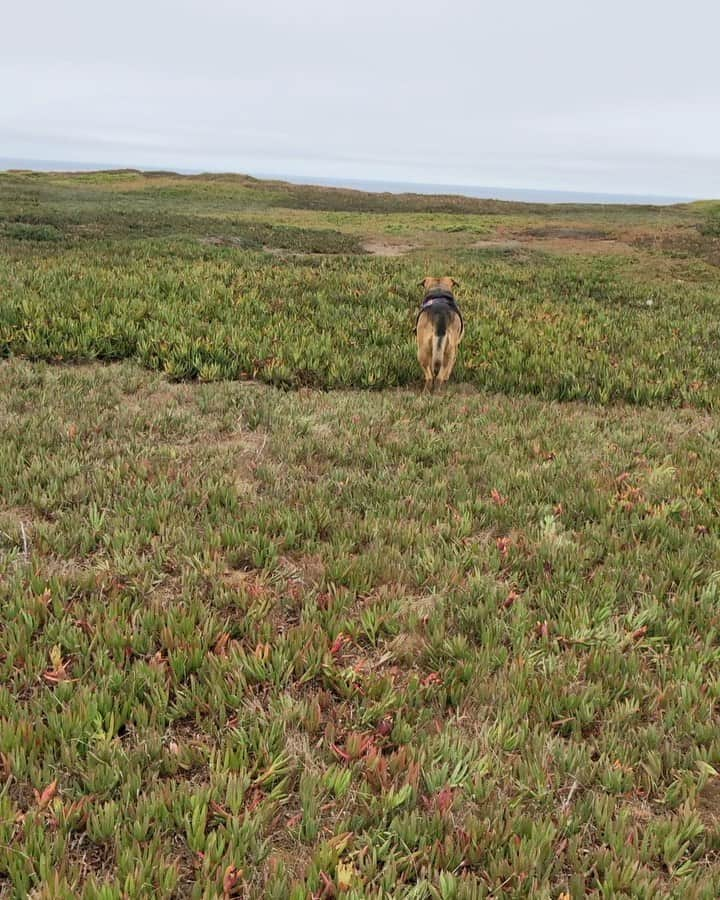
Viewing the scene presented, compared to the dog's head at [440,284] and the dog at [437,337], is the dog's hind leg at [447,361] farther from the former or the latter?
the dog's head at [440,284]

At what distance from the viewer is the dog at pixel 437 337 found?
9.52 metres

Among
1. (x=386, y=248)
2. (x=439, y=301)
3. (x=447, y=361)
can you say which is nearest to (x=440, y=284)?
(x=439, y=301)

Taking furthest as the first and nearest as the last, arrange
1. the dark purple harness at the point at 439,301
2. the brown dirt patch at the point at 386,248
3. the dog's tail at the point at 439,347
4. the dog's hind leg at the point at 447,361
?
1. the brown dirt patch at the point at 386,248
2. the dark purple harness at the point at 439,301
3. the dog's hind leg at the point at 447,361
4. the dog's tail at the point at 439,347

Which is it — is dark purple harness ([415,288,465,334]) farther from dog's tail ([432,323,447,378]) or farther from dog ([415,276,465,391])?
dog's tail ([432,323,447,378])

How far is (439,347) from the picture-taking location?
9.62 m

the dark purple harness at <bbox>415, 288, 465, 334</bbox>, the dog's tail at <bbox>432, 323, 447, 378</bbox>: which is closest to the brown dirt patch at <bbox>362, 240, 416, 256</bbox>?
the dark purple harness at <bbox>415, 288, 465, 334</bbox>

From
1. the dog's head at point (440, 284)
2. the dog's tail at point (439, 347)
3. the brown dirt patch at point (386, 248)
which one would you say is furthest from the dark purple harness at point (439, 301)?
the brown dirt patch at point (386, 248)

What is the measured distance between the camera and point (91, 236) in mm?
26844

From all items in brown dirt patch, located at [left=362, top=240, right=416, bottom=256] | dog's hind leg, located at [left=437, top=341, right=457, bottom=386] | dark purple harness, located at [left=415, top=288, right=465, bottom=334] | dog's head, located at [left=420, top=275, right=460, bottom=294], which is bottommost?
dog's hind leg, located at [left=437, top=341, right=457, bottom=386]

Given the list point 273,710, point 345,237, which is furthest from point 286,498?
point 345,237

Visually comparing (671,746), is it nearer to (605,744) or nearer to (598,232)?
(605,744)

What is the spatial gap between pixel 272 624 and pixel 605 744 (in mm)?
2036

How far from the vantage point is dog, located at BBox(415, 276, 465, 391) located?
9.52m

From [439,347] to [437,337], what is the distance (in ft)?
0.55
